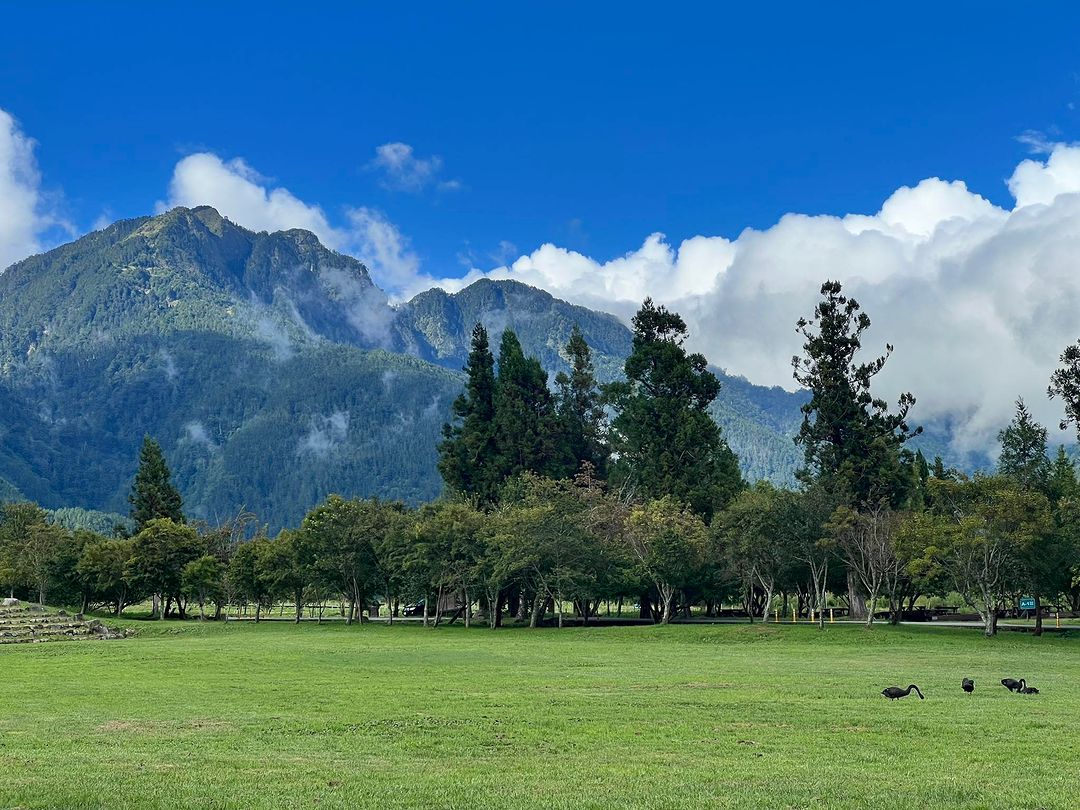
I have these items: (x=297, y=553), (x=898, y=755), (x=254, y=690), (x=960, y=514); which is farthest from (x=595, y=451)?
(x=898, y=755)

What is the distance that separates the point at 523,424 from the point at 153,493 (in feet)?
154

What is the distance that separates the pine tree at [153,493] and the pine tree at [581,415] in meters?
45.8

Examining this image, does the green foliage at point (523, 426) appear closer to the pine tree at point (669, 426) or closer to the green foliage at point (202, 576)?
the pine tree at point (669, 426)

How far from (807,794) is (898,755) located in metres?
4.20

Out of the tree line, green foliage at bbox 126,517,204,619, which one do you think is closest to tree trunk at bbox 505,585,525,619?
the tree line

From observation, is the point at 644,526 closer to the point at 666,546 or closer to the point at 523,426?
the point at 666,546

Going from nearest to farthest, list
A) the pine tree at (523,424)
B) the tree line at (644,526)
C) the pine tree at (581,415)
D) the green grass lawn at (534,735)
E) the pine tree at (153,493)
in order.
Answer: the green grass lawn at (534,735) < the tree line at (644,526) < the pine tree at (523,424) < the pine tree at (581,415) < the pine tree at (153,493)

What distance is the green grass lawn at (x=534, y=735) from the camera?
1402cm

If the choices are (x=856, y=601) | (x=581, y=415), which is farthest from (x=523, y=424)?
(x=856, y=601)

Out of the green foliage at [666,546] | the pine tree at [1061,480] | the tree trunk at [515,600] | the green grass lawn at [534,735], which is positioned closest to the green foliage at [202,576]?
the tree trunk at [515,600]

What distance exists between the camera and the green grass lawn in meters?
14.0

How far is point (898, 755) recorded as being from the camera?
17141 millimetres

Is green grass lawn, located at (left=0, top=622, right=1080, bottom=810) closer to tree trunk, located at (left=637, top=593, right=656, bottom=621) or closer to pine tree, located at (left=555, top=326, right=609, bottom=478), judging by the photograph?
tree trunk, located at (left=637, top=593, right=656, bottom=621)

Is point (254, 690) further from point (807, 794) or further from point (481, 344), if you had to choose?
point (481, 344)
